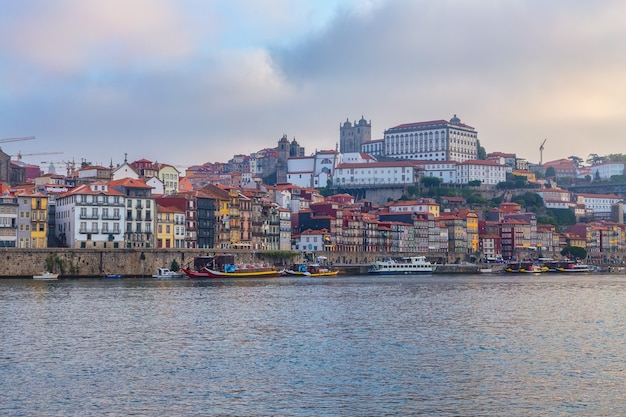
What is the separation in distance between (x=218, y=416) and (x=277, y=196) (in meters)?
117

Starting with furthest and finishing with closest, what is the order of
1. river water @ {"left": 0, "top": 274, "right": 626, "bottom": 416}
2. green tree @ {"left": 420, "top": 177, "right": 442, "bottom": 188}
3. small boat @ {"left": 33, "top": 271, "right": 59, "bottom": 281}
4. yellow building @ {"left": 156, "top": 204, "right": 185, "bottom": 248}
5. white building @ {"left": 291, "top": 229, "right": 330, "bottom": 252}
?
green tree @ {"left": 420, "top": 177, "right": 442, "bottom": 188}, white building @ {"left": 291, "top": 229, "right": 330, "bottom": 252}, yellow building @ {"left": 156, "top": 204, "right": 185, "bottom": 248}, small boat @ {"left": 33, "top": 271, "right": 59, "bottom": 281}, river water @ {"left": 0, "top": 274, "right": 626, "bottom": 416}

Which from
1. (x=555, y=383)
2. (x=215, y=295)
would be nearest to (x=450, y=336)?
(x=555, y=383)

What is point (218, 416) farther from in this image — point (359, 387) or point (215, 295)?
point (215, 295)

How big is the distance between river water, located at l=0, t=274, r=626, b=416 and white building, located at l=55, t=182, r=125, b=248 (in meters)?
30.1

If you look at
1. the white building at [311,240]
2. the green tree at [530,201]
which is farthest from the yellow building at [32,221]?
the green tree at [530,201]

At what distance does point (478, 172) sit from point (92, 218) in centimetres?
10877

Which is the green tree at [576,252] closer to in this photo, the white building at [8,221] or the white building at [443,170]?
the white building at [443,170]

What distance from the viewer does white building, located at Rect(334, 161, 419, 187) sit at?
180m

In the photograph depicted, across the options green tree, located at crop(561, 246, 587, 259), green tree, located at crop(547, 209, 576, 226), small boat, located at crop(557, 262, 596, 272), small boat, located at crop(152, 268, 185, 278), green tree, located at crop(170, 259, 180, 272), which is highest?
green tree, located at crop(547, 209, 576, 226)

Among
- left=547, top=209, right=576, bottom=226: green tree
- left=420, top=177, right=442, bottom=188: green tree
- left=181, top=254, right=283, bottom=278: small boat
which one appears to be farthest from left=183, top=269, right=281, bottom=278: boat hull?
left=547, top=209, right=576, bottom=226: green tree

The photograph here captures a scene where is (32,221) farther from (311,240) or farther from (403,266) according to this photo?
(403,266)

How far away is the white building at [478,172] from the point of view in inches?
7362

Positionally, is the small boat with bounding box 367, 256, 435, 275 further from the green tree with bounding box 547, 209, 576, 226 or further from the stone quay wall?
the green tree with bounding box 547, 209, 576, 226

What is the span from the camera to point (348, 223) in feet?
440
